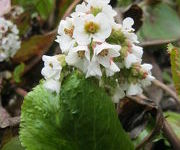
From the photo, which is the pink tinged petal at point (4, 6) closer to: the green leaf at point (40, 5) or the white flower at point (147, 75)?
the green leaf at point (40, 5)

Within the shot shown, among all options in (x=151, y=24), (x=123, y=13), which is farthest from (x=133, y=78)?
(x=151, y=24)

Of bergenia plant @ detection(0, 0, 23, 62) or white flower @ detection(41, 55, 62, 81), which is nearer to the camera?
white flower @ detection(41, 55, 62, 81)

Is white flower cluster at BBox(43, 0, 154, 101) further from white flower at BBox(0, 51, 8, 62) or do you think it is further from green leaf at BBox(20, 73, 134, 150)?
white flower at BBox(0, 51, 8, 62)

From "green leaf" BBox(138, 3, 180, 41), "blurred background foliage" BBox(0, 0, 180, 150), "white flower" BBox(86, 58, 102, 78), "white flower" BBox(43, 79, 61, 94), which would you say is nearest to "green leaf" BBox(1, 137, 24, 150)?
"blurred background foliage" BBox(0, 0, 180, 150)

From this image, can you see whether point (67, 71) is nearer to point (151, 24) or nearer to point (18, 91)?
point (18, 91)

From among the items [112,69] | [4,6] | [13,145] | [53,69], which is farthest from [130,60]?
[4,6]

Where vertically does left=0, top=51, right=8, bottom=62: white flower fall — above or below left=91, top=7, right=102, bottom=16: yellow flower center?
below

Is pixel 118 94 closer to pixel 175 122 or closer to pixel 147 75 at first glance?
pixel 147 75
